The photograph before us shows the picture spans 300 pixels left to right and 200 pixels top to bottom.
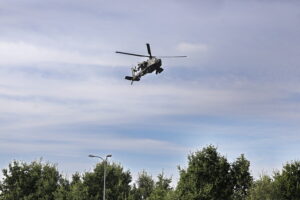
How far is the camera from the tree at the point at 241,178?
5612 cm

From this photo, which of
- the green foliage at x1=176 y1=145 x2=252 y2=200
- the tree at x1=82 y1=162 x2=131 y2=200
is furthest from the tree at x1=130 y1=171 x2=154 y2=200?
the green foliage at x1=176 y1=145 x2=252 y2=200

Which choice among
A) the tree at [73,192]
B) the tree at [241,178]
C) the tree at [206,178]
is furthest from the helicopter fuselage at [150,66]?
the tree at [73,192]

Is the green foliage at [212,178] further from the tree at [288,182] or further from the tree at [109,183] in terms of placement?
the tree at [109,183]

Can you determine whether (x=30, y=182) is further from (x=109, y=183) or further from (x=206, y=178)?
(x=206, y=178)

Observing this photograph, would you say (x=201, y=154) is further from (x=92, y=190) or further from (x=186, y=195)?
(x=92, y=190)

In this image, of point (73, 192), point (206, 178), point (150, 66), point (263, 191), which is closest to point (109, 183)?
point (73, 192)

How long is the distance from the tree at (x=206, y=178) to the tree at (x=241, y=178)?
630 mm

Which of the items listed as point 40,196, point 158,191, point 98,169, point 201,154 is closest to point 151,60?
point 201,154

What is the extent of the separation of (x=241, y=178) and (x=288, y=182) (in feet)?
20.0

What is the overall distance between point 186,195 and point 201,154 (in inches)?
208

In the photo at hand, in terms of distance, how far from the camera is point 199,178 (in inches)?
2178

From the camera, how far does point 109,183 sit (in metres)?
74.4

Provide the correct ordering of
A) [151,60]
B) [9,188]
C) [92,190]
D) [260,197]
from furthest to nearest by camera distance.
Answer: [9,188] → [92,190] → [260,197] → [151,60]

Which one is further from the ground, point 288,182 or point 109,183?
point 109,183
